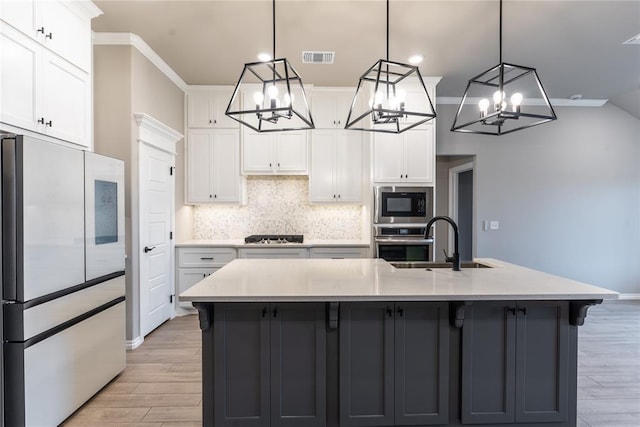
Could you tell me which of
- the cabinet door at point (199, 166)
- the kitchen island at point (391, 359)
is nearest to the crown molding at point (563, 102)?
the cabinet door at point (199, 166)

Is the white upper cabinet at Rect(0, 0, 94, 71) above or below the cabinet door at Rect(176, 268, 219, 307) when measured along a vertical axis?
Answer: above

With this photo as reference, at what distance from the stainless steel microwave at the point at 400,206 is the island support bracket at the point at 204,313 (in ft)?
8.44

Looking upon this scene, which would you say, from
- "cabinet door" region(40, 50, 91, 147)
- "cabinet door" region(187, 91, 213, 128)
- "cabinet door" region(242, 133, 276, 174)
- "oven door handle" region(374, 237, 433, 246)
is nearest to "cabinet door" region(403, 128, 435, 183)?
"oven door handle" region(374, 237, 433, 246)

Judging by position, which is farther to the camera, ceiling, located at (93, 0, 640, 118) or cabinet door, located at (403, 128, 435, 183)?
cabinet door, located at (403, 128, 435, 183)

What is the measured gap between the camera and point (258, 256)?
166 inches

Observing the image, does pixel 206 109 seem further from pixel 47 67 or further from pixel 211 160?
pixel 47 67

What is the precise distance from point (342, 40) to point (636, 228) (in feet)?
17.5

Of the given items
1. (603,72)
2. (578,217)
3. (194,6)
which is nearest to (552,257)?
(578,217)

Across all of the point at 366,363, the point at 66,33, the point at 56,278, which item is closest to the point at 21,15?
the point at 66,33

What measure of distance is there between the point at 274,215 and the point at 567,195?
173 inches

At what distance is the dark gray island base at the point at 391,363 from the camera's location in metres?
1.91

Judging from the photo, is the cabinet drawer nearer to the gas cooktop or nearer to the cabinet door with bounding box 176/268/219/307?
the cabinet door with bounding box 176/268/219/307

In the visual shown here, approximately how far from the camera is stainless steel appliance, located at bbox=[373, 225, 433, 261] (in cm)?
399

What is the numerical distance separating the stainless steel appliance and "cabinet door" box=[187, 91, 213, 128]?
2.62m
